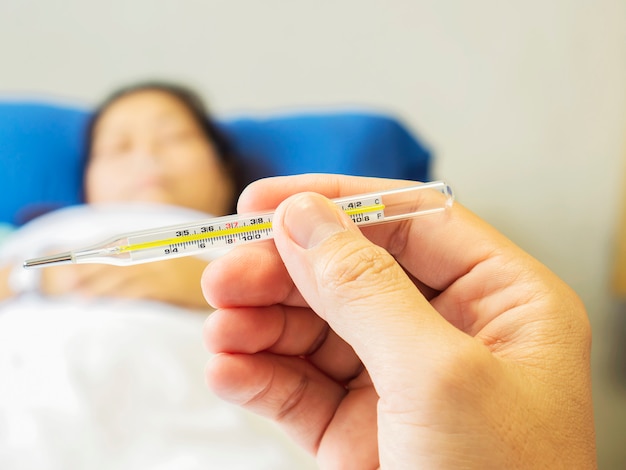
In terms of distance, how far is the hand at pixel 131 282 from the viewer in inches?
49.4

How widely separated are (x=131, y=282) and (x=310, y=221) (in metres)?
0.79

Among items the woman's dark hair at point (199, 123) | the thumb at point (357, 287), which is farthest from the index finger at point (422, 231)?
the woman's dark hair at point (199, 123)

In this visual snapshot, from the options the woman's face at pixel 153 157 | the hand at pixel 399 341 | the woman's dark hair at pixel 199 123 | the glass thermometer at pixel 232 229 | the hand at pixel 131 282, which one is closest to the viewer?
the hand at pixel 399 341

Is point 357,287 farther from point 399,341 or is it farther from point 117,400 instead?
point 117,400

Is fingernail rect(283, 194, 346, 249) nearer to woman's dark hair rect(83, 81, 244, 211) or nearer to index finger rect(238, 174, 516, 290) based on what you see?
index finger rect(238, 174, 516, 290)

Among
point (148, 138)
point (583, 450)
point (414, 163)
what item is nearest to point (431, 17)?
point (414, 163)

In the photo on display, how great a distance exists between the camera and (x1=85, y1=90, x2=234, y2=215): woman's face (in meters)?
1.61

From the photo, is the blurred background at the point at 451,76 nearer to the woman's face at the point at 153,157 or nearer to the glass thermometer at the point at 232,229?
the woman's face at the point at 153,157

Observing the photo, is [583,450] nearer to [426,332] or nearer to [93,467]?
[426,332]

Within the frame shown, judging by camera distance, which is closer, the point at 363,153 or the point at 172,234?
the point at 172,234

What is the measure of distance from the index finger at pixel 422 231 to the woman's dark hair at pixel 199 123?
3.15 ft

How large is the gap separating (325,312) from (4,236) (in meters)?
1.39

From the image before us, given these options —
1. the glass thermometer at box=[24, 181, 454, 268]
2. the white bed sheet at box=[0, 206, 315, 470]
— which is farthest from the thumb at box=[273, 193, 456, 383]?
the white bed sheet at box=[0, 206, 315, 470]

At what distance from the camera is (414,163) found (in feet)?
5.60
